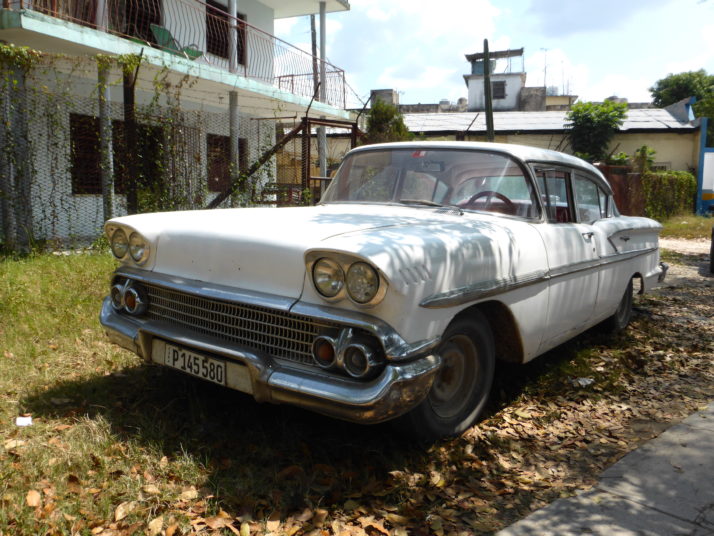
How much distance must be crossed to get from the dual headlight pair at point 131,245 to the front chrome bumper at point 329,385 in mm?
638

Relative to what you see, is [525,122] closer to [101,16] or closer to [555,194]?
[101,16]

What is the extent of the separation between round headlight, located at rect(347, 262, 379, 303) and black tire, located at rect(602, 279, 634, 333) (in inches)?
136

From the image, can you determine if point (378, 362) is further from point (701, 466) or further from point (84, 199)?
point (84, 199)

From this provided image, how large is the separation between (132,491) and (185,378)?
1.32 metres

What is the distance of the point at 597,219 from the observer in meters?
4.94

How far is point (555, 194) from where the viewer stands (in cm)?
427

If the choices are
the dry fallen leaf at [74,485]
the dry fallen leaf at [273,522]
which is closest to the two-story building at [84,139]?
the dry fallen leaf at [74,485]

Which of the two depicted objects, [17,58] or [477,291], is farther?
[17,58]

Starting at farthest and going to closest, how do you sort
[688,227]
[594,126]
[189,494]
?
[594,126], [688,227], [189,494]

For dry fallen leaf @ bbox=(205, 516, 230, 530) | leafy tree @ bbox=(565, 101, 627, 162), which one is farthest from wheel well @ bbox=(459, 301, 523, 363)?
leafy tree @ bbox=(565, 101, 627, 162)

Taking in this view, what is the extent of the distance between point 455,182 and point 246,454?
2137mm

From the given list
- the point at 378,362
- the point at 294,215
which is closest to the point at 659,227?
the point at 294,215

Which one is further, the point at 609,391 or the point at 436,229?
the point at 609,391

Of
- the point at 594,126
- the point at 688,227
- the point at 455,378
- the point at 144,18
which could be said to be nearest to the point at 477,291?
the point at 455,378
